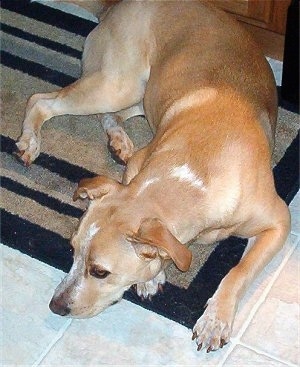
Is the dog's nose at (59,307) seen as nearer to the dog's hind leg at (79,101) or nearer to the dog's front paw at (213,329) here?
the dog's front paw at (213,329)

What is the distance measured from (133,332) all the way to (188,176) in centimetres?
58

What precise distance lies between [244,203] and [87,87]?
2.98ft

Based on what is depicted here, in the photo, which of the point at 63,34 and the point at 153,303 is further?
the point at 63,34

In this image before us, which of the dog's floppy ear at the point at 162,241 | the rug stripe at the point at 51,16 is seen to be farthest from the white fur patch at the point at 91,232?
the rug stripe at the point at 51,16

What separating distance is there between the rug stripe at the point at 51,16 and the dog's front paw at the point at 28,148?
756 millimetres

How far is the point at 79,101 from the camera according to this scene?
10.6ft

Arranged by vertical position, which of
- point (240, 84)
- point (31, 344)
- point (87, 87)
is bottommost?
point (31, 344)

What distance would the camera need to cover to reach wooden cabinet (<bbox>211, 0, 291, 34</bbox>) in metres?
3.42

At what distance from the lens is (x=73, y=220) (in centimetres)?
304

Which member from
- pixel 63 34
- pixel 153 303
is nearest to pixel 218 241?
pixel 153 303

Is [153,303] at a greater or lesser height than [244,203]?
lesser

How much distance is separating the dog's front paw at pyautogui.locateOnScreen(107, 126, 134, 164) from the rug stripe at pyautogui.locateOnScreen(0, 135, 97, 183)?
0.40 ft

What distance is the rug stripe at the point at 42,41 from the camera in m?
→ 3.72

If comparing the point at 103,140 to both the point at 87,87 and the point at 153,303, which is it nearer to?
the point at 87,87
